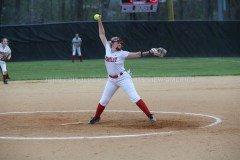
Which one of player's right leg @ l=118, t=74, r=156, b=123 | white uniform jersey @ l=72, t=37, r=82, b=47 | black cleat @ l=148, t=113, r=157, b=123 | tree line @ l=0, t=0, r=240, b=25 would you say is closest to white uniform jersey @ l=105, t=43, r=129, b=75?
player's right leg @ l=118, t=74, r=156, b=123

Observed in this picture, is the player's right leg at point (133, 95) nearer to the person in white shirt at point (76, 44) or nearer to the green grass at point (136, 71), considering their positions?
the green grass at point (136, 71)

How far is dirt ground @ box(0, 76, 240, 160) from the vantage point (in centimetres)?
839

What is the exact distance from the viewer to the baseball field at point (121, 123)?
8.45 m

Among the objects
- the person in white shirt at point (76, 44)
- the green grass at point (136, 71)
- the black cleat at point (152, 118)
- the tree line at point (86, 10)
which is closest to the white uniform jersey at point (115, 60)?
the black cleat at point (152, 118)

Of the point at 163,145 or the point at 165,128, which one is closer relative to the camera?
the point at 163,145

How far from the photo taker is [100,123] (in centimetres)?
1177

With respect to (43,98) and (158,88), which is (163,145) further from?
(158,88)

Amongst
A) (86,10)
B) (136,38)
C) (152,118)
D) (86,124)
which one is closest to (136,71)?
(136,38)

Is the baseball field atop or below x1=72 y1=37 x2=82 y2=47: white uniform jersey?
atop

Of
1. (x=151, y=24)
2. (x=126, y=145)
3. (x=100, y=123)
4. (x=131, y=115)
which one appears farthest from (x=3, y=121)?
(x=151, y=24)

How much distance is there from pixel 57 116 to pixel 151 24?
28327 millimetres

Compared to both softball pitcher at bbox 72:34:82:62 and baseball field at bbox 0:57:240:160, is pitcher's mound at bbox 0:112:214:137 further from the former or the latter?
softball pitcher at bbox 72:34:82:62

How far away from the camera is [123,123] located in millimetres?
11711

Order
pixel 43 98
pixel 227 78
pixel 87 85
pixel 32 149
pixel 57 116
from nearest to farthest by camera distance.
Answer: pixel 32 149
pixel 57 116
pixel 43 98
pixel 87 85
pixel 227 78
